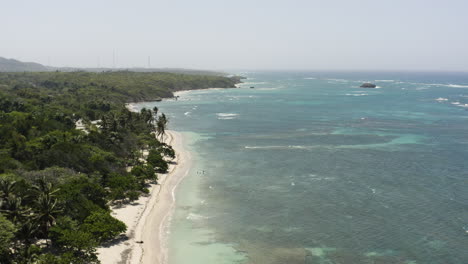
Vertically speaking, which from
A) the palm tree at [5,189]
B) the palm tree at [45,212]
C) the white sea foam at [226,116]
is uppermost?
the white sea foam at [226,116]

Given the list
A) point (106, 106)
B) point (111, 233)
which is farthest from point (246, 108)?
point (111, 233)

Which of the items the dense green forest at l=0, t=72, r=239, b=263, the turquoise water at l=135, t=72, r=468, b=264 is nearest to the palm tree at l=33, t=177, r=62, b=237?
the dense green forest at l=0, t=72, r=239, b=263

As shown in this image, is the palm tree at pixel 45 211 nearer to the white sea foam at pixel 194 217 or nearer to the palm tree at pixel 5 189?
the palm tree at pixel 5 189

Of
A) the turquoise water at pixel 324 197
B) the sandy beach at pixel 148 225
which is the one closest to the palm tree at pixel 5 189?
the sandy beach at pixel 148 225

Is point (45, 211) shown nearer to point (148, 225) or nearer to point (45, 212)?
point (45, 212)

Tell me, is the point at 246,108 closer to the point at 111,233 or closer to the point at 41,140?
the point at 41,140

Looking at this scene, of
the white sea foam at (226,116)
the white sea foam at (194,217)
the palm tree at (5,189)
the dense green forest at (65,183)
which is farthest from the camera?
the white sea foam at (226,116)

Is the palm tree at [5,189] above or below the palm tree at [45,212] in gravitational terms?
above
